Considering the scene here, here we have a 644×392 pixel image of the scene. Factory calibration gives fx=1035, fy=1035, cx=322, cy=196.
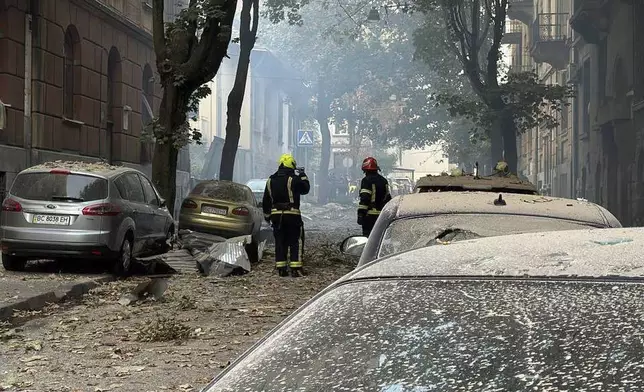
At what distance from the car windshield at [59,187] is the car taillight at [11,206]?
0.12 meters

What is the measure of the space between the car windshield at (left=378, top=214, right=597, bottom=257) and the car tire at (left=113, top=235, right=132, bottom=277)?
861 cm

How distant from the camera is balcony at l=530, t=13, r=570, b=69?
4331cm

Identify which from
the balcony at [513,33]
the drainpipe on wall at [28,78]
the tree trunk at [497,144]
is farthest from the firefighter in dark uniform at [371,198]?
the balcony at [513,33]

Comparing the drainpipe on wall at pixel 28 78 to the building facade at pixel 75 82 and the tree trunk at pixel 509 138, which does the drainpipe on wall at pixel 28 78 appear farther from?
the tree trunk at pixel 509 138

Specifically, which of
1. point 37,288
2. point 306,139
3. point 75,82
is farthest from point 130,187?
point 306,139

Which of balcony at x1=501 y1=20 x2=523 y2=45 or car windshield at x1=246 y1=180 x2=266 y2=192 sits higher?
balcony at x1=501 y1=20 x2=523 y2=45

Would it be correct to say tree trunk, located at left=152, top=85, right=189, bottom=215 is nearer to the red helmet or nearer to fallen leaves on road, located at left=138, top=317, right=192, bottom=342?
the red helmet

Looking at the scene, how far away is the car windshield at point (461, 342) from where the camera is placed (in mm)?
2156

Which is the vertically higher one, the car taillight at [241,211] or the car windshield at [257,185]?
the car windshield at [257,185]

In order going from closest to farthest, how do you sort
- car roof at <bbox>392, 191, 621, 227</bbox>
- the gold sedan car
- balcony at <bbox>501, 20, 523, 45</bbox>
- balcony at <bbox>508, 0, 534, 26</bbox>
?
car roof at <bbox>392, 191, 621, 227</bbox> < the gold sedan car < balcony at <bbox>508, 0, 534, 26</bbox> < balcony at <bbox>501, 20, 523, 45</bbox>

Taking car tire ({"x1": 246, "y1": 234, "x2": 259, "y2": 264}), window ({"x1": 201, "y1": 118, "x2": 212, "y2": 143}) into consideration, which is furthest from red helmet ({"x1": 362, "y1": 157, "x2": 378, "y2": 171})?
window ({"x1": 201, "y1": 118, "x2": 212, "y2": 143})

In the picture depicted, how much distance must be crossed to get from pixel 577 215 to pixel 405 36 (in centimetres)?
5661

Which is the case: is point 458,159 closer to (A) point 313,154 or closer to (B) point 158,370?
(A) point 313,154

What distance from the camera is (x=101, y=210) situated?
1359 centimetres
